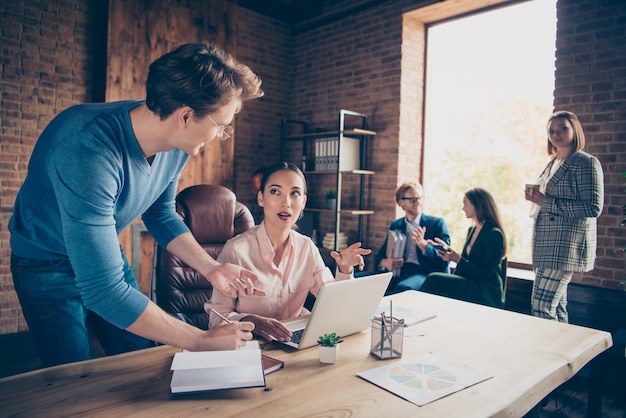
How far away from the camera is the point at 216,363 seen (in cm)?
114

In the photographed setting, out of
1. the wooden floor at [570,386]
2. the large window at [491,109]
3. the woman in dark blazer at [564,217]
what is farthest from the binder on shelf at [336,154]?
the wooden floor at [570,386]

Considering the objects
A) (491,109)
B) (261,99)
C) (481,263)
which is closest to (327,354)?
(481,263)

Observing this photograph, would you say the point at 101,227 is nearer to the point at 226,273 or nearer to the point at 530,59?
the point at 226,273

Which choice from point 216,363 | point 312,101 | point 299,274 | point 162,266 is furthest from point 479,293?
point 312,101

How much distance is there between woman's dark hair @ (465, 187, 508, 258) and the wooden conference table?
68.5 inches

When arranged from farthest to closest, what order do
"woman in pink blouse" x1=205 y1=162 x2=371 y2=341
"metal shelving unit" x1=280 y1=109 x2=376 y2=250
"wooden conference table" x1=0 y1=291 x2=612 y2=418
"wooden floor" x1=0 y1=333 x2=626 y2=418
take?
"metal shelving unit" x1=280 y1=109 x2=376 y2=250, "wooden floor" x1=0 y1=333 x2=626 y2=418, "woman in pink blouse" x1=205 y1=162 x2=371 y2=341, "wooden conference table" x1=0 y1=291 x2=612 y2=418

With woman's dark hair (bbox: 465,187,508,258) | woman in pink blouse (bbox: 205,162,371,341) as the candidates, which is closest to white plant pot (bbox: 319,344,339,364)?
woman in pink blouse (bbox: 205,162,371,341)

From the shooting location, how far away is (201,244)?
227 cm

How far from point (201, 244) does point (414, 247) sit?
223 cm

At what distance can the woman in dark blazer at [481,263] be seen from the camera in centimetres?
326

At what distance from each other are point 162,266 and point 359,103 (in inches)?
137

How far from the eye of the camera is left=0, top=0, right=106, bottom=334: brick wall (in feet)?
12.7

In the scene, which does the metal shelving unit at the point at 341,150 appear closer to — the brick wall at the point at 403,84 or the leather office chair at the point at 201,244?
the brick wall at the point at 403,84

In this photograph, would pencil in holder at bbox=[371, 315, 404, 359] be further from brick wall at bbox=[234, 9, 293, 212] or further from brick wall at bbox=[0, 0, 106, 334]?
brick wall at bbox=[234, 9, 293, 212]
